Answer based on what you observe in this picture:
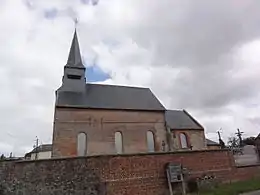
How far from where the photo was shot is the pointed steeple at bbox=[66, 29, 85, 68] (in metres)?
24.7

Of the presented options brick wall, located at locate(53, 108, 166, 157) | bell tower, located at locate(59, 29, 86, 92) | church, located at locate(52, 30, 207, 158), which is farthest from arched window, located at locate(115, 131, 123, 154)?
bell tower, located at locate(59, 29, 86, 92)

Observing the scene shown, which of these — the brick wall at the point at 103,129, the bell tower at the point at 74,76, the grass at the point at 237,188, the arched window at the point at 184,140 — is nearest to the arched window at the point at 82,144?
the brick wall at the point at 103,129

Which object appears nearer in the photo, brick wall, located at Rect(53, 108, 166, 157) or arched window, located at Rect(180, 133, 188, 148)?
brick wall, located at Rect(53, 108, 166, 157)

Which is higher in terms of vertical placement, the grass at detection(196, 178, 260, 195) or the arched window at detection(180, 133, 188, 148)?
the arched window at detection(180, 133, 188, 148)

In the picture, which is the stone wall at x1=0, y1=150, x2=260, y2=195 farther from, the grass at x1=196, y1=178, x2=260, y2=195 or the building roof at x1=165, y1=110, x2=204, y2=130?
the building roof at x1=165, y1=110, x2=204, y2=130

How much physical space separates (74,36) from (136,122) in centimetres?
1264

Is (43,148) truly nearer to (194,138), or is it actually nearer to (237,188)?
(194,138)

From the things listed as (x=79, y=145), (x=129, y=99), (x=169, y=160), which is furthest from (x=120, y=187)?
(x=129, y=99)

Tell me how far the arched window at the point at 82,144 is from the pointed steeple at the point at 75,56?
7.37m

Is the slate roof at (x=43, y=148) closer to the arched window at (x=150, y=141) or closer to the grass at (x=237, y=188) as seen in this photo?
the arched window at (x=150, y=141)

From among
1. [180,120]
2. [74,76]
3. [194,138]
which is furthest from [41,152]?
[194,138]

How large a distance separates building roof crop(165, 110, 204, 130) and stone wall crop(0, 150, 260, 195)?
42.7ft

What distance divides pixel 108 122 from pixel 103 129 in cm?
76

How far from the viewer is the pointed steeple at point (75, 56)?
80.9 ft
